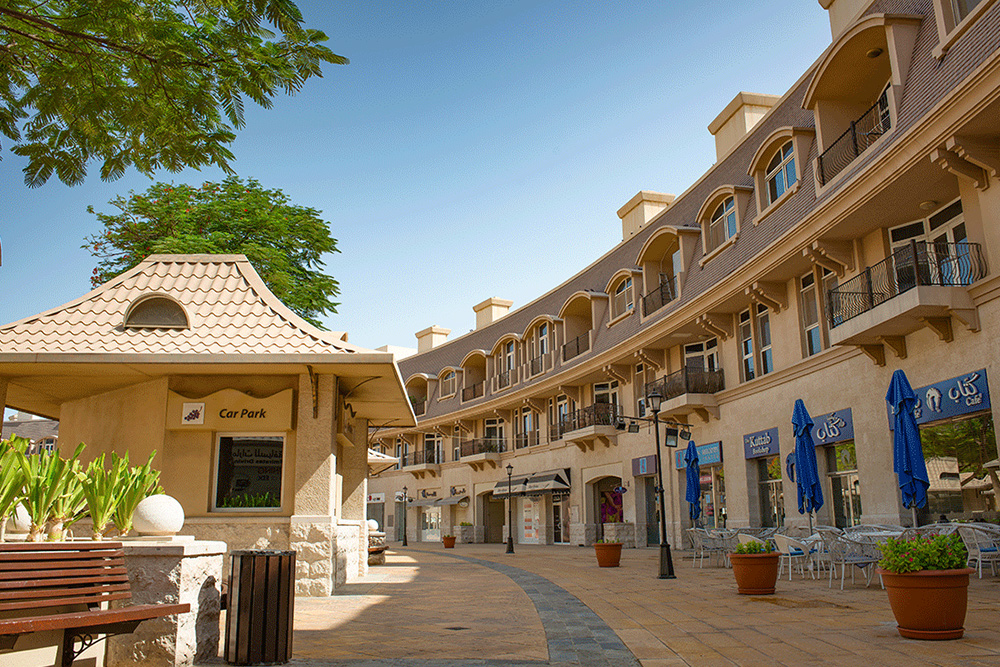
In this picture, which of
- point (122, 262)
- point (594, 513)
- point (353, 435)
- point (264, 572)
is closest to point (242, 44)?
point (264, 572)

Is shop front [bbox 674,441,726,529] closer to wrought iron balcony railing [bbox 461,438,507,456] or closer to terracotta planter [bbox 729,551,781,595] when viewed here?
terracotta planter [bbox 729,551,781,595]

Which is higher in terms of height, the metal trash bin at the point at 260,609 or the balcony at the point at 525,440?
the balcony at the point at 525,440

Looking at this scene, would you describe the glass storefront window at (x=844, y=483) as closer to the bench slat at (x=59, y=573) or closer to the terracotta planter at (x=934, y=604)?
the terracotta planter at (x=934, y=604)

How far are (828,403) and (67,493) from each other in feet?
52.6

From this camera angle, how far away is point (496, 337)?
137 feet

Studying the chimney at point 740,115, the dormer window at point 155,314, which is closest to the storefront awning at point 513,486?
the chimney at point 740,115

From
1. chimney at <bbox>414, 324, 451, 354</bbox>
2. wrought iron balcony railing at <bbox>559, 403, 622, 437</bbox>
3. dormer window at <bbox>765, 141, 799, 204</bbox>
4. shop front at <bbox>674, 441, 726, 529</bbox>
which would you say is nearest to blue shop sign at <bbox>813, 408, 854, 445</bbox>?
A: shop front at <bbox>674, 441, 726, 529</bbox>

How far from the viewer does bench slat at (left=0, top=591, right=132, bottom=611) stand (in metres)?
4.58

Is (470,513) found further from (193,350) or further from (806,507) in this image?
(193,350)

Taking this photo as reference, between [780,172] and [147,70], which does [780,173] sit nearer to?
[780,172]

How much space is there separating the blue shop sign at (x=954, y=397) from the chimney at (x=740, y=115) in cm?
1193

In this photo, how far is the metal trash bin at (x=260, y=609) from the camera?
5957mm

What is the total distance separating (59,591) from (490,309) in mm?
44208

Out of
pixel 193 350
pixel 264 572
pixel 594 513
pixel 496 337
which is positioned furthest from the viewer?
pixel 496 337
